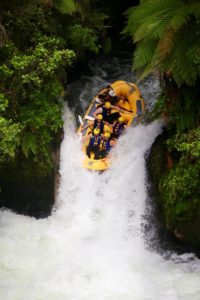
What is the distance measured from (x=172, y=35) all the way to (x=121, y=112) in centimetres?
358

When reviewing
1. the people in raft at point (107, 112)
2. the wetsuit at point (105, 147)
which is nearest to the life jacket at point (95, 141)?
the wetsuit at point (105, 147)

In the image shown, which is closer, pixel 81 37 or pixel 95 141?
pixel 95 141

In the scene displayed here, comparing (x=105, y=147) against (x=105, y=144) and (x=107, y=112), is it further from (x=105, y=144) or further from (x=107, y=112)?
(x=107, y=112)

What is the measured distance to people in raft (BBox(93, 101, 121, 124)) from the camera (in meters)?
8.91

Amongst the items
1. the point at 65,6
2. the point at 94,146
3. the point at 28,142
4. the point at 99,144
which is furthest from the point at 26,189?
the point at 65,6

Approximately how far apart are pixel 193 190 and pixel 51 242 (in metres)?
2.67

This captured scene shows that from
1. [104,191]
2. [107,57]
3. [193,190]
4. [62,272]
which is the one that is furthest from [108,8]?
[62,272]

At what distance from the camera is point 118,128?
28.8ft

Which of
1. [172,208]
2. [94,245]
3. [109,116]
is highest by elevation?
[109,116]

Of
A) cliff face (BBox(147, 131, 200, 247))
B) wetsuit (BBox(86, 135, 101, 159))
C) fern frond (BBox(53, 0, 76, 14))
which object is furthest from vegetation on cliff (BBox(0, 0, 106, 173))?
cliff face (BBox(147, 131, 200, 247))

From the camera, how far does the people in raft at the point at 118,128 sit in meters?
8.70

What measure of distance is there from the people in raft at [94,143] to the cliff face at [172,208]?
1.23 metres

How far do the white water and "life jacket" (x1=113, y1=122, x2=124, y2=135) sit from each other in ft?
0.54

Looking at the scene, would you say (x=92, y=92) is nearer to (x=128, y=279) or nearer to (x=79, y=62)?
(x=79, y=62)
